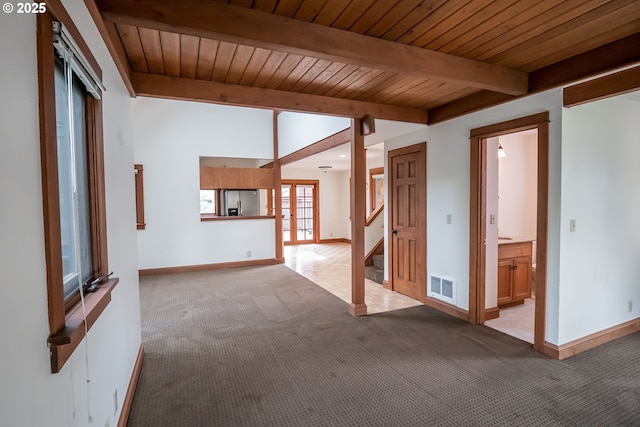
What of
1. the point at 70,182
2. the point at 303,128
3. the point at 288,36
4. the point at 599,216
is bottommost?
the point at 599,216

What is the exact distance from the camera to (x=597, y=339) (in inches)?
120

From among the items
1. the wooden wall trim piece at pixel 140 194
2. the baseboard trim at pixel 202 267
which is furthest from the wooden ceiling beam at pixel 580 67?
the wooden wall trim piece at pixel 140 194

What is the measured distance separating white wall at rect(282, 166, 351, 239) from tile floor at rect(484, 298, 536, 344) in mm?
6475

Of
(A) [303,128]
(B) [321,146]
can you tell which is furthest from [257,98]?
(A) [303,128]

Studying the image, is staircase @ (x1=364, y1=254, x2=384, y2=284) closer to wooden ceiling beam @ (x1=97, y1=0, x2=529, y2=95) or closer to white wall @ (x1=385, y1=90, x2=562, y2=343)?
white wall @ (x1=385, y1=90, x2=562, y2=343)

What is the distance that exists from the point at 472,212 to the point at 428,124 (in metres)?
1.24

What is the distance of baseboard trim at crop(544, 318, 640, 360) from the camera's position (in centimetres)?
280

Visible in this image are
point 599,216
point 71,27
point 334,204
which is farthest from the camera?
point 334,204

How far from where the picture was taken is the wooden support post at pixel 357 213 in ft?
12.5

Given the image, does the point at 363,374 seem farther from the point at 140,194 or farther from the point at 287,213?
the point at 287,213

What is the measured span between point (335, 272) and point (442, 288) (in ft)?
8.20

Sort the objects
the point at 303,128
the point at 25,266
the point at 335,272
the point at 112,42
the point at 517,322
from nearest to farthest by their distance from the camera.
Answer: the point at 25,266 → the point at 112,42 → the point at 517,322 → the point at 303,128 → the point at 335,272

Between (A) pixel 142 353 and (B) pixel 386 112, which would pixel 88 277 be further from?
(B) pixel 386 112

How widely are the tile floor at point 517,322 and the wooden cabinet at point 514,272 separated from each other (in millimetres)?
105
